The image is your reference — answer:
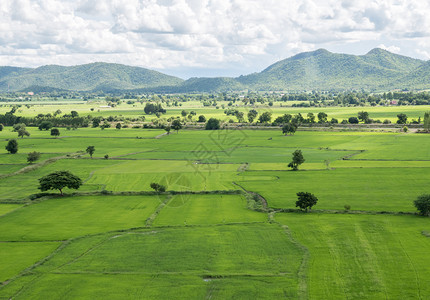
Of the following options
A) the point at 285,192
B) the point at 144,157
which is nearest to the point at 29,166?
the point at 144,157

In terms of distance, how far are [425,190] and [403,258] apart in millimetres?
37004

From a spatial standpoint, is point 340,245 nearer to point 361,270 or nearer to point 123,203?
point 361,270

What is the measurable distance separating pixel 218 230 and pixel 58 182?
38771 millimetres

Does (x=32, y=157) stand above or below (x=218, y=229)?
above

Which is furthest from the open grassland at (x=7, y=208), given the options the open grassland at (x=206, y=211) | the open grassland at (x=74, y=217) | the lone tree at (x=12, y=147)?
the lone tree at (x=12, y=147)

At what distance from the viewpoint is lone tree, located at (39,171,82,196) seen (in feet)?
275

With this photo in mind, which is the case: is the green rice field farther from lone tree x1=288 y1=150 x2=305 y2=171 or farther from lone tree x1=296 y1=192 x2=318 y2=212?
lone tree x1=288 y1=150 x2=305 y2=171

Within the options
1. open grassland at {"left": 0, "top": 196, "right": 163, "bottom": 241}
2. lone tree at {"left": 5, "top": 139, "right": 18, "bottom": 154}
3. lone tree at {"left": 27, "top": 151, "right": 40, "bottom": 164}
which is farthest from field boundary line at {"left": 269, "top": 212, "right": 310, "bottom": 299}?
lone tree at {"left": 5, "top": 139, "right": 18, "bottom": 154}

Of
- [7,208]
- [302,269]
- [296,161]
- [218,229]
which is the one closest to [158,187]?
[7,208]

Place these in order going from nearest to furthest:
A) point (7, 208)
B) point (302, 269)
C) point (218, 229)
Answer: point (302, 269) → point (218, 229) → point (7, 208)

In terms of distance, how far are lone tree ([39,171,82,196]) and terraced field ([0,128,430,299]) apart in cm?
237

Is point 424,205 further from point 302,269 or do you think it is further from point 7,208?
point 7,208

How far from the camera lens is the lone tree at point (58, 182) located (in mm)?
83738

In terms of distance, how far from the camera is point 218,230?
61.5 meters
